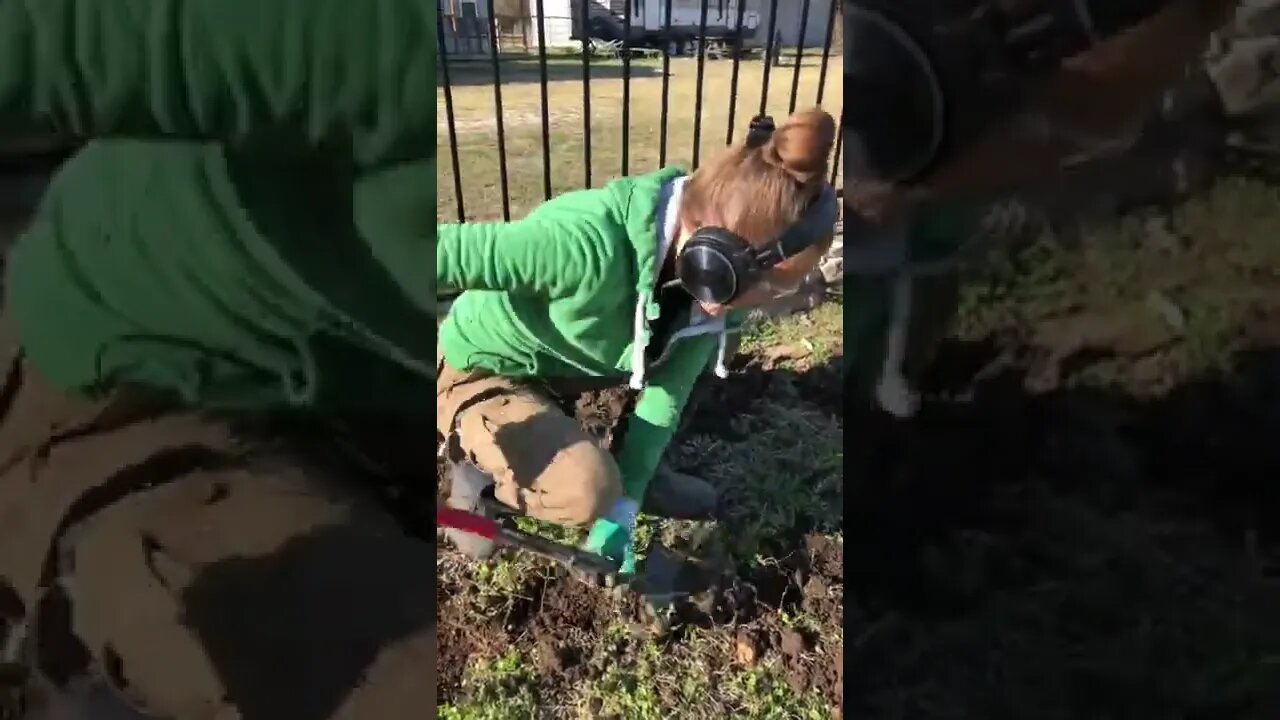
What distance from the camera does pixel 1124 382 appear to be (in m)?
0.99

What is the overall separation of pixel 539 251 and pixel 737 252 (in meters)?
0.27

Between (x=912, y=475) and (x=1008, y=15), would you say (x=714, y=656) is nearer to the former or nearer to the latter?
(x=912, y=475)

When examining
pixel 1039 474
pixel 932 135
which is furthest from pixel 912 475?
pixel 932 135

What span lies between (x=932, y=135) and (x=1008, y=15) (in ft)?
0.38

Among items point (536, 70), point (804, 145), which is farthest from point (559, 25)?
point (804, 145)

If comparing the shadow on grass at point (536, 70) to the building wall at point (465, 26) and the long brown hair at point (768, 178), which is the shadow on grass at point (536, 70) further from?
the long brown hair at point (768, 178)

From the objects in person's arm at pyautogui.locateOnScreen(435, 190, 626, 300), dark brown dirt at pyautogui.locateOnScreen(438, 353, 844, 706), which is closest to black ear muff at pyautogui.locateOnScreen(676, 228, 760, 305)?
person's arm at pyautogui.locateOnScreen(435, 190, 626, 300)

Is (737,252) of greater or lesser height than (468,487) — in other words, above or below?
above

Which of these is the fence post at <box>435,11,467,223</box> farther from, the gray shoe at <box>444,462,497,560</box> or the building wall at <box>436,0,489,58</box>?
the gray shoe at <box>444,462,497,560</box>

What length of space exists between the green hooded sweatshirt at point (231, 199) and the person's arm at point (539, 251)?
15.3 inches

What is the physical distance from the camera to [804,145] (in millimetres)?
906

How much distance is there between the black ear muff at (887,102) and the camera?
0.76 meters

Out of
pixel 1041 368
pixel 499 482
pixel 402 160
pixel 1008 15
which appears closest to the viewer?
pixel 402 160

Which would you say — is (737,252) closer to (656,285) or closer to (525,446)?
(656,285)
